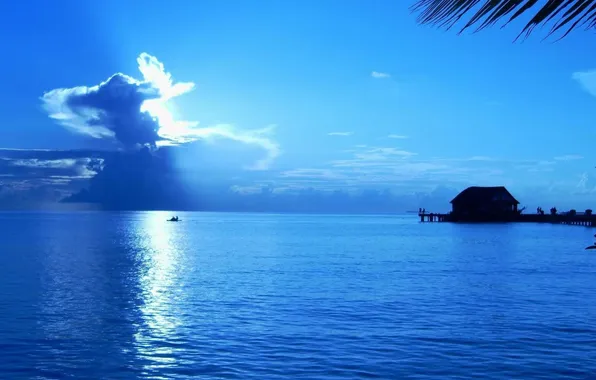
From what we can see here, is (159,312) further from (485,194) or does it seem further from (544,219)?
(544,219)

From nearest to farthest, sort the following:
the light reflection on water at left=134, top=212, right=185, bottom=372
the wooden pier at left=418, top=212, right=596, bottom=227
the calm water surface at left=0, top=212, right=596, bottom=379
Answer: the calm water surface at left=0, top=212, right=596, bottom=379 → the light reflection on water at left=134, top=212, right=185, bottom=372 → the wooden pier at left=418, top=212, right=596, bottom=227

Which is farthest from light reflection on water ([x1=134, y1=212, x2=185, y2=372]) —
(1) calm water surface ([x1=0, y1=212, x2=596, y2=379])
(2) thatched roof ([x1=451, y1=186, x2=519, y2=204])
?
(2) thatched roof ([x1=451, y1=186, x2=519, y2=204])

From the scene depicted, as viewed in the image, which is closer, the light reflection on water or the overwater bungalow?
the light reflection on water

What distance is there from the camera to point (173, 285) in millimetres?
31031

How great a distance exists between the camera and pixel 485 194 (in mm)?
110875

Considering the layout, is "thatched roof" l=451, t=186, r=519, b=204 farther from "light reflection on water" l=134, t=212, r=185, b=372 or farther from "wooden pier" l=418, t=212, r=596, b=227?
"light reflection on water" l=134, t=212, r=185, b=372

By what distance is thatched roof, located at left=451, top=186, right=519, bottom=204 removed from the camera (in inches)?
4350


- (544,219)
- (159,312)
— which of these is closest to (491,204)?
(544,219)

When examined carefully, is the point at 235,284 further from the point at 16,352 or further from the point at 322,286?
the point at 16,352

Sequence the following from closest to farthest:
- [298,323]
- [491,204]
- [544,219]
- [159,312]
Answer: [298,323]
[159,312]
[491,204]
[544,219]

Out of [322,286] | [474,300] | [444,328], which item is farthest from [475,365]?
[322,286]

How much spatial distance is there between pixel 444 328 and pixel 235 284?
13895 mm

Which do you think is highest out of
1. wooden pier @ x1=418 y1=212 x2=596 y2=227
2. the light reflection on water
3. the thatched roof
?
the thatched roof

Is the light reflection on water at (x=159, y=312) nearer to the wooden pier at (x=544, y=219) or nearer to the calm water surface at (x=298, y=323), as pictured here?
the calm water surface at (x=298, y=323)
